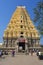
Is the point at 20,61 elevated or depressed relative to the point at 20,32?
A: depressed

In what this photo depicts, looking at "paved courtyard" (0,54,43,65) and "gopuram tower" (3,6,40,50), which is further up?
"gopuram tower" (3,6,40,50)

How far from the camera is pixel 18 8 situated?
94688mm

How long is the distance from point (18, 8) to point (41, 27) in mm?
72349

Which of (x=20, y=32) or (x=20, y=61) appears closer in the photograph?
(x=20, y=61)

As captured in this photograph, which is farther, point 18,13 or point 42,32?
point 18,13

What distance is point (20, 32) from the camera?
89812 mm

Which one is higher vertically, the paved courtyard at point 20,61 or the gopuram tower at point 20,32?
the gopuram tower at point 20,32

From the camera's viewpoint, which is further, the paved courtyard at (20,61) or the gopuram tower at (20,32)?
the gopuram tower at (20,32)

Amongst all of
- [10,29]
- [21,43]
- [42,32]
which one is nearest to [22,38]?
[21,43]

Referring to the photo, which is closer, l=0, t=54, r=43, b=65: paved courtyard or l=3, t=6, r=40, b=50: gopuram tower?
l=0, t=54, r=43, b=65: paved courtyard

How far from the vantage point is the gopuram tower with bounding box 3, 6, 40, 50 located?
3377 inches

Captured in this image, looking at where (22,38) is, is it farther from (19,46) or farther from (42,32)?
(42,32)

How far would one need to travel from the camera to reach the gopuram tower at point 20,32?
8577cm

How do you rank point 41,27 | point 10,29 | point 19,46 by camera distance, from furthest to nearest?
1. point 10,29
2. point 19,46
3. point 41,27
